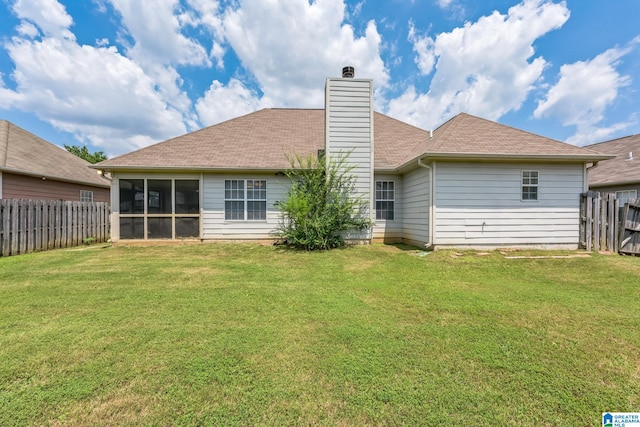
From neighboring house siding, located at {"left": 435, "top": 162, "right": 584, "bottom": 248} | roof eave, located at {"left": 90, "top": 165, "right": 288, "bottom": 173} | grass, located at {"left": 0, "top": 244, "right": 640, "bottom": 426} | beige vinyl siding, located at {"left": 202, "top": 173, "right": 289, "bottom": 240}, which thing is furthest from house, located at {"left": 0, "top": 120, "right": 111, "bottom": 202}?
neighboring house siding, located at {"left": 435, "top": 162, "right": 584, "bottom": 248}

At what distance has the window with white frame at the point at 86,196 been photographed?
1414 centimetres

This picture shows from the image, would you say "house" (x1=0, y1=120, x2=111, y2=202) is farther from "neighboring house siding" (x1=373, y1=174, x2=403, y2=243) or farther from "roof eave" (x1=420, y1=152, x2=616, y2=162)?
"roof eave" (x1=420, y1=152, x2=616, y2=162)

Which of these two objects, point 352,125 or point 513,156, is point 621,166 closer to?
point 513,156

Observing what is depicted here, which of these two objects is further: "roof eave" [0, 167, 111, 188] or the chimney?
"roof eave" [0, 167, 111, 188]

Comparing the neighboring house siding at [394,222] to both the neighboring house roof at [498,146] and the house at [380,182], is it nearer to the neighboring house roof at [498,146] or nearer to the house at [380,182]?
the house at [380,182]

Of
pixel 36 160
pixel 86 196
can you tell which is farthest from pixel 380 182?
pixel 86 196

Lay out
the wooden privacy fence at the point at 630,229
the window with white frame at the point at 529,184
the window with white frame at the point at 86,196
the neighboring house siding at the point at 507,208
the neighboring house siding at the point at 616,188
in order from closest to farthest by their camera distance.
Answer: the wooden privacy fence at the point at 630,229, the neighboring house siding at the point at 507,208, the window with white frame at the point at 529,184, the neighboring house siding at the point at 616,188, the window with white frame at the point at 86,196

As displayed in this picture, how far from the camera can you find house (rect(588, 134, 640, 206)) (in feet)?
→ 37.3

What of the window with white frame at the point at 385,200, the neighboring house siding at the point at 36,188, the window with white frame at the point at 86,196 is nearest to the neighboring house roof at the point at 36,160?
the neighboring house siding at the point at 36,188

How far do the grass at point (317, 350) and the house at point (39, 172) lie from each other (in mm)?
8288

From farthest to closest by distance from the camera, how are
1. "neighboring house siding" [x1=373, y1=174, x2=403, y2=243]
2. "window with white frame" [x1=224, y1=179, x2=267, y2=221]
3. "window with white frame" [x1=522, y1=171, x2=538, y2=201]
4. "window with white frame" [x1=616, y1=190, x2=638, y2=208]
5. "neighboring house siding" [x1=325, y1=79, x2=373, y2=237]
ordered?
1. "window with white frame" [x1=616, y1=190, x2=638, y2=208]
2. "neighboring house siding" [x1=373, y1=174, x2=403, y2=243]
3. "window with white frame" [x1=224, y1=179, x2=267, y2=221]
4. "neighboring house siding" [x1=325, y1=79, x2=373, y2=237]
5. "window with white frame" [x1=522, y1=171, x2=538, y2=201]

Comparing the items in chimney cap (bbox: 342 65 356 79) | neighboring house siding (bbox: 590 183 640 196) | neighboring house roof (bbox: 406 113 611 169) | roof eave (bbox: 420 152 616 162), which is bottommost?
neighboring house siding (bbox: 590 183 640 196)

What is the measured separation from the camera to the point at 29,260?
23.3 ft

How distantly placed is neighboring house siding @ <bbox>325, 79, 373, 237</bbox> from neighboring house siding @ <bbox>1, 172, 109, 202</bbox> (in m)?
12.1
